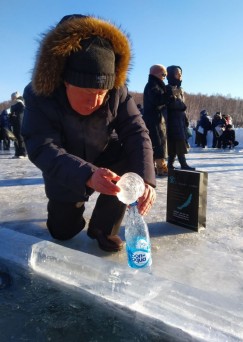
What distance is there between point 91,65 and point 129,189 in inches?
25.3

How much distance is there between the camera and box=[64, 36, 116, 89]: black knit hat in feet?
5.85

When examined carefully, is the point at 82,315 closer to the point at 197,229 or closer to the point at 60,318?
the point at 60,318

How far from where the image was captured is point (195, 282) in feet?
5.68

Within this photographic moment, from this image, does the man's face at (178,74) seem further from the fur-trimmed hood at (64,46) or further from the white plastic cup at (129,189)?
the white plastic cup at (129,189)

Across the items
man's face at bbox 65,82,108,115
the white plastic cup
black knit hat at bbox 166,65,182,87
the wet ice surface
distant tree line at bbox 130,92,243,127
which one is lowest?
the wet ice surface

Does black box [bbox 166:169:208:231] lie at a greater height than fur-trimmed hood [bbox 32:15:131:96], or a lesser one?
lesser

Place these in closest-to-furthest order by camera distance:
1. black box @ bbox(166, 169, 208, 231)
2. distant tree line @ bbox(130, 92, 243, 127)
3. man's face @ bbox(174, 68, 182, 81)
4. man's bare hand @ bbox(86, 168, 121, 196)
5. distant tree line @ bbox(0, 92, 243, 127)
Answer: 1. man's bare hand @ bbox(86, 168, 121, 196)
2. black box @ bbox(166, 169, 208, 231)
3. man's face @ bbox(174, 68, 182, 81)
4. distant tree line @ bbox(130, 92, 243, 127)
5. distant tree line @ bbox(0, 92, 243, 127)

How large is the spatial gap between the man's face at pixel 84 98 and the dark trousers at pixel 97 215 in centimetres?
42

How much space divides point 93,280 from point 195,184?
113 centimetres

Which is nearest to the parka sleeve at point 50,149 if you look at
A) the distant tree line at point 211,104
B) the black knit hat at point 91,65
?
the black knit hat at point 91,65

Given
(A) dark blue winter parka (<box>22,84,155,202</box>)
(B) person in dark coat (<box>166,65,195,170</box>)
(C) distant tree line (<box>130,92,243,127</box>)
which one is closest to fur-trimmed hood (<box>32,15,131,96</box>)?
(A) dark blue winter parka (<box>22,84,155,202</box>)

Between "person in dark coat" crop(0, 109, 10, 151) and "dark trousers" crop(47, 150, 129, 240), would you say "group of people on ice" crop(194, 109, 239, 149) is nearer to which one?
"person in dark coat" crop(0, 109, 10, 151)

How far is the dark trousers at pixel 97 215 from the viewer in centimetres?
221

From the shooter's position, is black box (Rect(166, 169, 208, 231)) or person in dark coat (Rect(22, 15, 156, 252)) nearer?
person in dark coat (Rect(22, 15, 156, 252))
